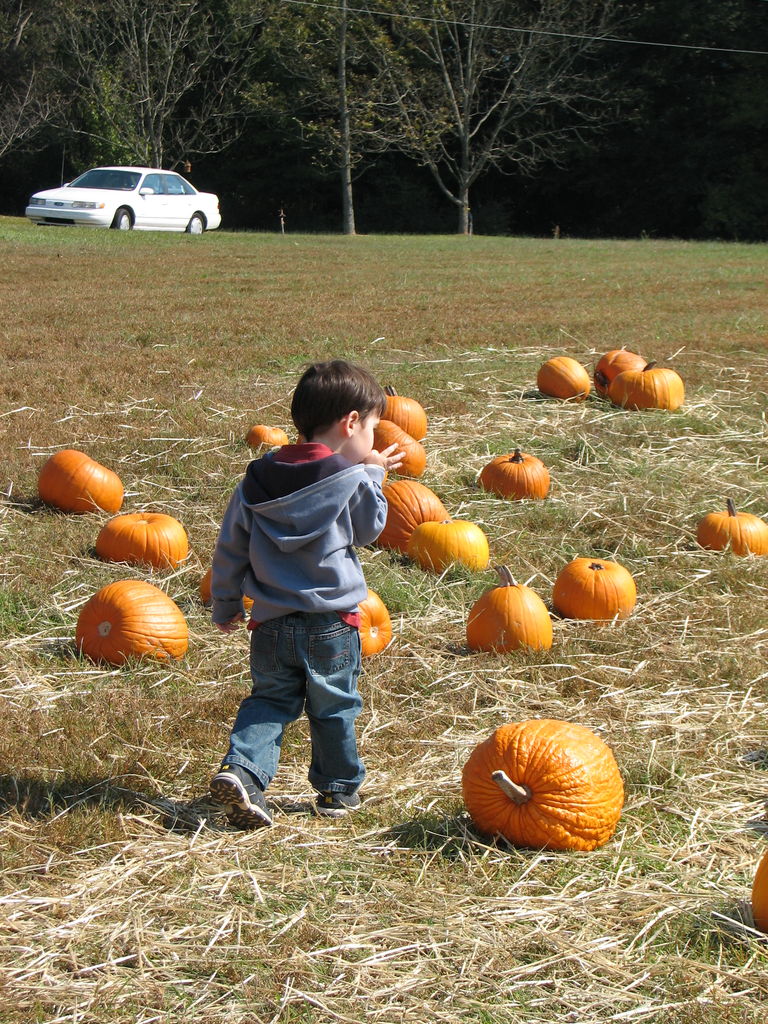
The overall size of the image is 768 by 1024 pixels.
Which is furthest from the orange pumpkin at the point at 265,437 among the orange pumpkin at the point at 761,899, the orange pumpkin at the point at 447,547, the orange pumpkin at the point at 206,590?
the orange pumpkin at the point at 761,899

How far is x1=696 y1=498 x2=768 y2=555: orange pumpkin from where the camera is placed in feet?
19.0

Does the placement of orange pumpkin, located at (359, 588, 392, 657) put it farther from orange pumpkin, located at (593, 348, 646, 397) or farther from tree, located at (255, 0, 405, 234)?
tree, located at (255, 0, 405, 234)

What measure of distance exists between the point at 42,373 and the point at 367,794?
5.92 metres

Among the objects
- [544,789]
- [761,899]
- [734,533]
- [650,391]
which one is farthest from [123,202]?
[761,899]

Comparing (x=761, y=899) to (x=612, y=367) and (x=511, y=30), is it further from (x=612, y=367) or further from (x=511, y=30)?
(x=511, y=30)

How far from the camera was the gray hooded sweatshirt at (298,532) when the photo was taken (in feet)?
10.8

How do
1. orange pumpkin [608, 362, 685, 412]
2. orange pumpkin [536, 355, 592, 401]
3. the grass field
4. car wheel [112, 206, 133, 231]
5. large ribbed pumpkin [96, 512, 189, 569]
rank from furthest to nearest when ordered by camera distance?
car wheel [112, 206, 133, 231] → orange pumpkin [536, 355, 592, 401] → orange pumpkin [608, 362, 685, 412] → large ribbed pumpkin [96, 512, 189, 569] → the grass field

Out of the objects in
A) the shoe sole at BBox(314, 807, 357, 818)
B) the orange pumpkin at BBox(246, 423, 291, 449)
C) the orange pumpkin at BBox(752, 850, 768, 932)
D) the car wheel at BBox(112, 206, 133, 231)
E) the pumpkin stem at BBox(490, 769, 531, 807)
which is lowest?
the shoe sole at BBox(314, 807, 357, 818)

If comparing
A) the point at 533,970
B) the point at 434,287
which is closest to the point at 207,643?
the point at 533,970

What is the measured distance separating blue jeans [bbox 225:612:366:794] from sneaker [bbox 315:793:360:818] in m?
0.02

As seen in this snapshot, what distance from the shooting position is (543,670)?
448 centimetres

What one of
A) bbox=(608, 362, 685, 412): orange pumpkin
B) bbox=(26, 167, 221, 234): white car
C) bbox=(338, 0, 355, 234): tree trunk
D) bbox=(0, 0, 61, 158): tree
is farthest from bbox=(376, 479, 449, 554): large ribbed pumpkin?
bbox=(0, 0, 61, 158): tree

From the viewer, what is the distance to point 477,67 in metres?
39.3

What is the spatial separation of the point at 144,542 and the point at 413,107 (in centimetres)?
3572
